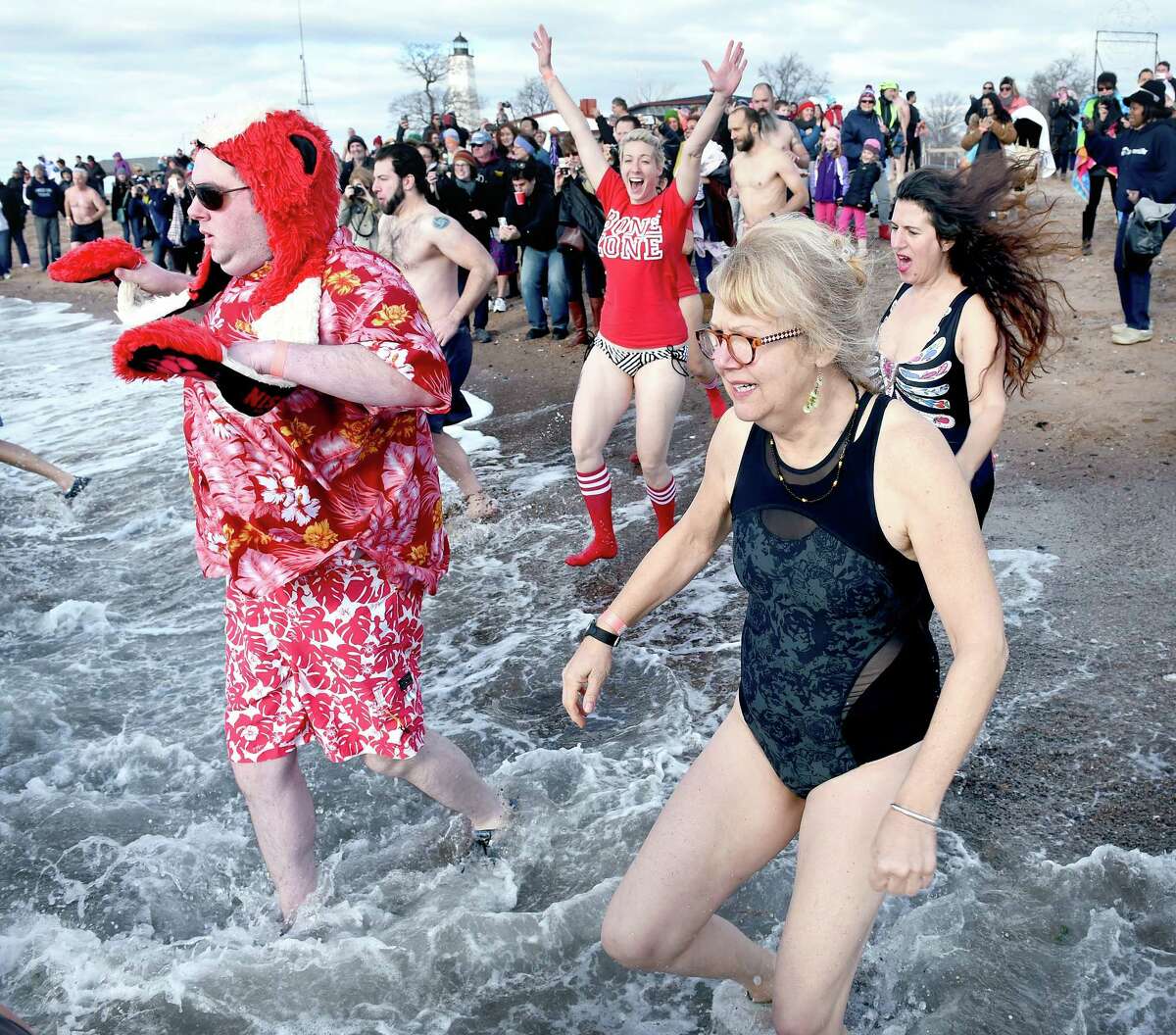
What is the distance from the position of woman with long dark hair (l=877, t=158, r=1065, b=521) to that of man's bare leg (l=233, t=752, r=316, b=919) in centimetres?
234

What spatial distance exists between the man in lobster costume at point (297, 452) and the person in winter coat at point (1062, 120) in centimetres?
1774

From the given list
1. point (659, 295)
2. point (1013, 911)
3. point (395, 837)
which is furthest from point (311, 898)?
point (659, 295)

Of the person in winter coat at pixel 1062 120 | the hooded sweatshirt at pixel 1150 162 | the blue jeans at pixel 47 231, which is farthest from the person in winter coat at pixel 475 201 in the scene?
the blue jeans at pixel 47 231

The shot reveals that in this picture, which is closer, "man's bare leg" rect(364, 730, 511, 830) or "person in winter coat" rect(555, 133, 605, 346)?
"man's bare leg" rect(364, 730, 511, 830)

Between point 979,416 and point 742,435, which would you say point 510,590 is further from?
point 742,435

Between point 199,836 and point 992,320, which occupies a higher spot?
point 992,320

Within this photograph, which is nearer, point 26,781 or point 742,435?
point 742,435

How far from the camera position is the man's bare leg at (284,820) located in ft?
10.1

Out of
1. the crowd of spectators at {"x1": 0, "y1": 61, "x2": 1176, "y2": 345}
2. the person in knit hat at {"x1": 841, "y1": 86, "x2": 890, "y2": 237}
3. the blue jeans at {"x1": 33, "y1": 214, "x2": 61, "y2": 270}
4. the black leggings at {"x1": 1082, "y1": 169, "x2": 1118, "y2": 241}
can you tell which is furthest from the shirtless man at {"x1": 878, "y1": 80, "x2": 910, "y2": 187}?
the blue jeans at {"x1": 33, "y1": 214, "x2": 61, "y2": 270}

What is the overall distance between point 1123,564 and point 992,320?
2.36m

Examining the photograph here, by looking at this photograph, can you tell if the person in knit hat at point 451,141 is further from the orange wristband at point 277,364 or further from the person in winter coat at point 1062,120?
the orange wristband at point 277,364

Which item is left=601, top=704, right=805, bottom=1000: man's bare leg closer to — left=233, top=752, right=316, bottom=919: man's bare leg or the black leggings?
left=233, top=752, right=316, bottom=919: man's bare leg

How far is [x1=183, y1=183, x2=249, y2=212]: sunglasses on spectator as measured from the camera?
8.87 feet

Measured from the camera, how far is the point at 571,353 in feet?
38.6
